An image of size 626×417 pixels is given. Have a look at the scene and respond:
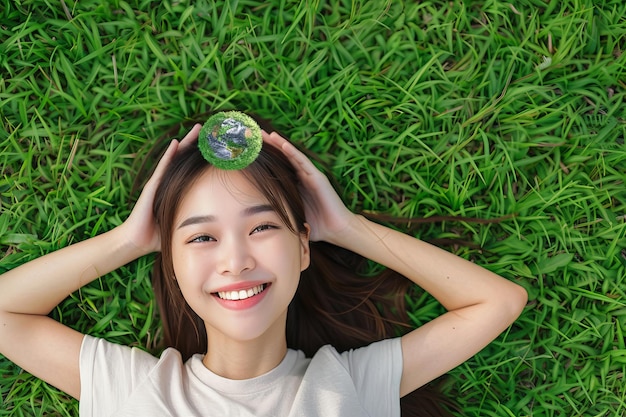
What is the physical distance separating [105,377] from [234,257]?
2.53 feet

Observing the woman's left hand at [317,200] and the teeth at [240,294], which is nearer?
the teeth at [240,294]

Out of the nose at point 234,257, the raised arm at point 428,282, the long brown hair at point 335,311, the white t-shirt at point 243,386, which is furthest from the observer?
the long brown hair at point 335,311

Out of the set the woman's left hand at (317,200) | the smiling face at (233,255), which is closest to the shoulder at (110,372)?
the smiling face at (233,255)

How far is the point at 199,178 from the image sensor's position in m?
2.71

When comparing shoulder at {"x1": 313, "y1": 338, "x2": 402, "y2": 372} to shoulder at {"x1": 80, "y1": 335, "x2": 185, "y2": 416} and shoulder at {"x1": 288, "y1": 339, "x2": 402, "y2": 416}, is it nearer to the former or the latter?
shoulder at {"x1": 288, "y1": 339, "x2": 402, "y2": 416}

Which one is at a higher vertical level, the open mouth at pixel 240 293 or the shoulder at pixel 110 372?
the open mouth at pixel 240 293

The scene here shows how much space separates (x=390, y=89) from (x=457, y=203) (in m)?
0.58

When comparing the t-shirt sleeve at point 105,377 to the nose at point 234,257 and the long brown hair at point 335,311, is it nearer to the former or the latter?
the long brown hair at point 335,311

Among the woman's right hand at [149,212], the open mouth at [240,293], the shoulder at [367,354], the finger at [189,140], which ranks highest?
the finger at [189,140]

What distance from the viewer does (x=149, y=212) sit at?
2.89 metres

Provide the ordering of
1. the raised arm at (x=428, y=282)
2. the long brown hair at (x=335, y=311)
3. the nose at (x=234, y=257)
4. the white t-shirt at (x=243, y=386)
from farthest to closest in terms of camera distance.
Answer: the long brown hair at (x=335, y=311) → the raised arm at (x=428, y=282) → the white t-shirt at (x=243, y=386) → the nose at (x=234, y=257)

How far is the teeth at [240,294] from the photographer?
2.68m

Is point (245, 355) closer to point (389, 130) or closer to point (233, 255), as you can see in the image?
point (233, 255)

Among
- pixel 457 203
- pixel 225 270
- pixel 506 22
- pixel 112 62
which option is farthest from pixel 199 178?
pixel 506 22
